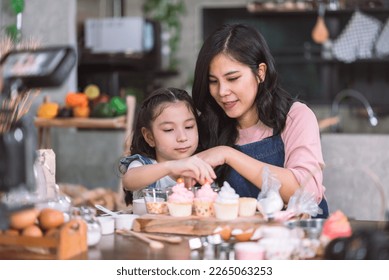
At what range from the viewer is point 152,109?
250 centimetres

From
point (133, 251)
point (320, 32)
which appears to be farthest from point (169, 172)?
point (320, 32)

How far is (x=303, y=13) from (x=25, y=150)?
6.51 meters

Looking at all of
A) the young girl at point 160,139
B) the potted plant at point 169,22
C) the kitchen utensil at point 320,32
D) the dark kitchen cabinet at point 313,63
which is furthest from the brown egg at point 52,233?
the potted plant at point 169,22

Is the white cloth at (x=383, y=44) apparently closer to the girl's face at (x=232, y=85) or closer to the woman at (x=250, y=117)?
the woman at (x=250, y=117)

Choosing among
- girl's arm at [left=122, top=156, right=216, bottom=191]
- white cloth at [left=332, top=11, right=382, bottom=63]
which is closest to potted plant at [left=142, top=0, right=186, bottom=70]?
white cloth at [left=332, top=11, right=382, bottom=63]

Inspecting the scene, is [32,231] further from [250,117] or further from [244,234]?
[250,117]

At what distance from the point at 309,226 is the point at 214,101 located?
0.93 m

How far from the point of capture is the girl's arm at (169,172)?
1.95 m

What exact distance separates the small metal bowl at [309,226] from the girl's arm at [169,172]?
1.11ft

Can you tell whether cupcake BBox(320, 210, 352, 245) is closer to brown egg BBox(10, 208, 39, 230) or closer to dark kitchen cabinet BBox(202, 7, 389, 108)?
brown egg BBox(10, 208, 39, 230)

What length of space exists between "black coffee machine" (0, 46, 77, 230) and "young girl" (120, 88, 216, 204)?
0.85 m

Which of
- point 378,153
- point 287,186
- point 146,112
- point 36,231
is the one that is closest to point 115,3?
point 378,153

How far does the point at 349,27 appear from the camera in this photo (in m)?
7.29
